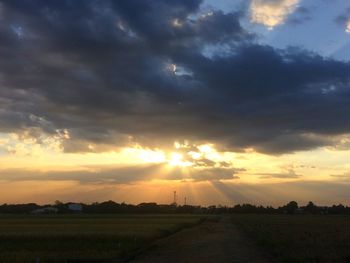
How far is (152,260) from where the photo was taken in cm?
2783

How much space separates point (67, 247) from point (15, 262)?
11.3 m

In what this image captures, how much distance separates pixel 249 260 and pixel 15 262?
1148 centimetres

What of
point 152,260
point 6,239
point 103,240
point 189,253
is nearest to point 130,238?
point 103,240

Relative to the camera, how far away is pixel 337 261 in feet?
75.5

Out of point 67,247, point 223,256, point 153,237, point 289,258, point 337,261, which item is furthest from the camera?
point 153,237

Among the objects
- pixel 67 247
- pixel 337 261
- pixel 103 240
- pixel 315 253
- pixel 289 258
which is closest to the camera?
pixel 337 261

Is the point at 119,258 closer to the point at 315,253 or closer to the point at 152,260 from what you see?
the point at 152,260

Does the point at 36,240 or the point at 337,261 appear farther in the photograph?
the point at 36,240

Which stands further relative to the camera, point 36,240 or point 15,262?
point 36,240

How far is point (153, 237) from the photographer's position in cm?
4803

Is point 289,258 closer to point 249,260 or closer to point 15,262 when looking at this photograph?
point 249,260

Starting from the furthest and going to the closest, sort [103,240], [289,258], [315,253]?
[103,240] < [315,253] < [289,258]

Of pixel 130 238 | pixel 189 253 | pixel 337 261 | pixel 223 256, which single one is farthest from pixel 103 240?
pixel 337 261

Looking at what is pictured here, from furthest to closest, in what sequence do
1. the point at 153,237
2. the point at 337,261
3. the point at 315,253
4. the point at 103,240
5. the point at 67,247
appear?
the point at 153,237 < the point at 103,240 < the point at 67,247 < the point at 315,253 < the point at 337,261
